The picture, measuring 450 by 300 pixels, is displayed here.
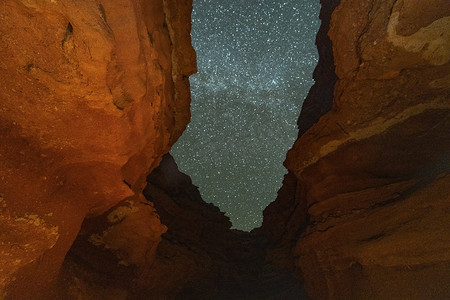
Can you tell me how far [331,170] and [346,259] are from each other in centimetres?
171

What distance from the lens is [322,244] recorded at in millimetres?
5496

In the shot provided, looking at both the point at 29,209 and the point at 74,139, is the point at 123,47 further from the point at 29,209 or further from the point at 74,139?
the point at 29,209

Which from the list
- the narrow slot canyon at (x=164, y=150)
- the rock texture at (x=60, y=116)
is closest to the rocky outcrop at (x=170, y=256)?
the narrow slot canyon at (x=164, y=150)

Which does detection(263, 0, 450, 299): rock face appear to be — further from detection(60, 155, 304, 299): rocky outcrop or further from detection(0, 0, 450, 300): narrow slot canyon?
detection(60, 155, 304, 299): rocky outcrop

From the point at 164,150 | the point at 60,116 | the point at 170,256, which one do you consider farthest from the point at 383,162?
the point at 60,116

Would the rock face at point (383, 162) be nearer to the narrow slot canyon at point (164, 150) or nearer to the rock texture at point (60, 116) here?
the narrow slot canyon at point (164, 150)

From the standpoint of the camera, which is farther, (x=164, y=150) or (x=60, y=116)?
(x=164, y=150)

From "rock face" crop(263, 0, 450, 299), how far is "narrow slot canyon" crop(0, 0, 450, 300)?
2cm

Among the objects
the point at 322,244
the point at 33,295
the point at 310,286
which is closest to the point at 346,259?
the point at 322,244

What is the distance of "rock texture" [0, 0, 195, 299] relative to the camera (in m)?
2.57

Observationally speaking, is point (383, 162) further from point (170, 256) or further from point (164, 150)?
point (170, 256)

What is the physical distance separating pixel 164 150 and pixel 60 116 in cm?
289

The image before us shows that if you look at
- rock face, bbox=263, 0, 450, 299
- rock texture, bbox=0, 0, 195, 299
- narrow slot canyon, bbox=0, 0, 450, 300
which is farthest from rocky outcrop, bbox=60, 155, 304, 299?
rock face, bbox=263, 0, 450, 299

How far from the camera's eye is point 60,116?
10.0 feet
